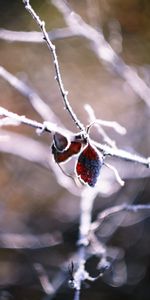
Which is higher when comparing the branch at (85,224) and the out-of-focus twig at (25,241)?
the out-of-focus twig at (25,241)

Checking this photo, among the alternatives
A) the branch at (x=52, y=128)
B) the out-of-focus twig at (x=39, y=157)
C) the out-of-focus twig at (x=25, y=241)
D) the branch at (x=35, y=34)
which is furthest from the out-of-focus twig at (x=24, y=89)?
the out-of-focus twig at (x=25, y=241)

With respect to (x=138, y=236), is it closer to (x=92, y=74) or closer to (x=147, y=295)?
(x=147, y=295)

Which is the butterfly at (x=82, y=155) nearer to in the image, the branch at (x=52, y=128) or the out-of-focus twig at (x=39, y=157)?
the branch at (x=52, y=128)

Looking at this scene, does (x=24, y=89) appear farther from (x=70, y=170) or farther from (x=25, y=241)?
(x=25, y=241)

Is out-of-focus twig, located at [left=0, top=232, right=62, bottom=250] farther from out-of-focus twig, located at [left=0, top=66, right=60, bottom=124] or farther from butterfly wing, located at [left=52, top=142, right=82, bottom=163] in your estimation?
butterfly wing, located at [left=52, top=142, right=82, bottom=163]

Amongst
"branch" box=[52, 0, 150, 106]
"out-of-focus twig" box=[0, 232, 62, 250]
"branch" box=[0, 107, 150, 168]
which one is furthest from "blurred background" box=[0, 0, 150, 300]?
"branch" box=[0, 107, 150, 168]

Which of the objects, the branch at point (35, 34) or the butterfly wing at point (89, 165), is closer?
the butterfly wing at point (89, 165)
